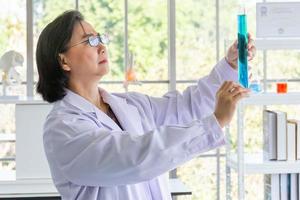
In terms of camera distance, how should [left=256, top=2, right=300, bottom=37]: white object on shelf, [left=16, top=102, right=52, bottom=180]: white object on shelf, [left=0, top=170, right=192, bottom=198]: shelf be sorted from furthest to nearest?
[left=16, top=102, right=52, bottom=180]: white object on shelf → [left=0, top=170, right=192, bottom=198]: shelf → [left=256, top=2, right=300, bottom=37]: white object on shelf

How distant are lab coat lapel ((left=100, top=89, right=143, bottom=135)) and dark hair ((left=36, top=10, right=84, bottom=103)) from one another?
0.17 meters

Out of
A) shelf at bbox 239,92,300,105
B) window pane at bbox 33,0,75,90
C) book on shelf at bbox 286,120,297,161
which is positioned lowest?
book on shelf at bbox 286,120,297,161

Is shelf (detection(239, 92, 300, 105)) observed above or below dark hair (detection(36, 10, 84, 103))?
below

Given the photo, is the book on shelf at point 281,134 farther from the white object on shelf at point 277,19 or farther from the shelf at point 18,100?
the shelf at point 18,100

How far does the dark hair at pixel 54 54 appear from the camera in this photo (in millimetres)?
1710

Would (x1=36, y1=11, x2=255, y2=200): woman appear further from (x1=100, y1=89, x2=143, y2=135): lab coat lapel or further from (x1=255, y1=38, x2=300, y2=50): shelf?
(x1=255, y1=38, x2=300, y2=50): shelf

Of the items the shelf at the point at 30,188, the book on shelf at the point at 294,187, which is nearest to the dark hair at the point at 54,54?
the book on shelf at the point at 294,187

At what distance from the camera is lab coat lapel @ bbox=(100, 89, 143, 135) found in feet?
5.92

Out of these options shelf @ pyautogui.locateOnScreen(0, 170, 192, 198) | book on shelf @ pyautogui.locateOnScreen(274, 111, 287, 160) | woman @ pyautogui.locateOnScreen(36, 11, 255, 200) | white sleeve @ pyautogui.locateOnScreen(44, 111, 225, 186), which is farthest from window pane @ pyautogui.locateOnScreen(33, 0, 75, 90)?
white sleeve @ pyautogui.locateOnScreen(44, 111, 225, 186)

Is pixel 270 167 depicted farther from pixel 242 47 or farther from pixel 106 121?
pixel 106 121

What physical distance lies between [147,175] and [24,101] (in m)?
2.55

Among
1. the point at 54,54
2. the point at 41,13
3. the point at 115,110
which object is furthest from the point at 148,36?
the point at 54,54

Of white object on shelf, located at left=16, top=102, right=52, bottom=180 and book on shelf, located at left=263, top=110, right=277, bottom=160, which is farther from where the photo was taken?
white object on shelf, located at left=16, top=102, right=52, bottom=180

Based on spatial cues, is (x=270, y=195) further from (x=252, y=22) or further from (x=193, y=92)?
(x=252, y=22)
